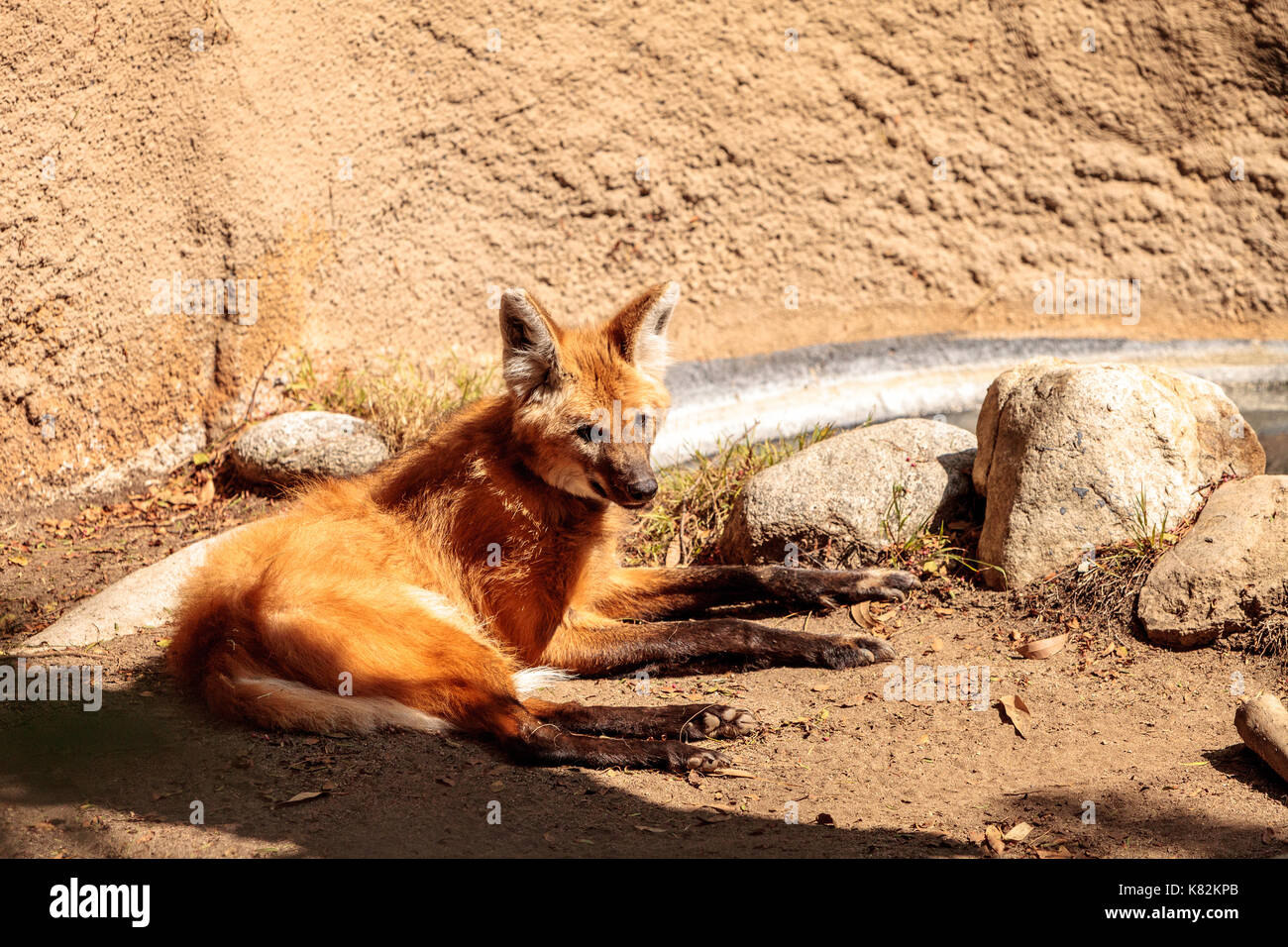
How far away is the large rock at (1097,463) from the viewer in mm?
4145

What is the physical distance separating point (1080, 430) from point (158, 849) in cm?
361

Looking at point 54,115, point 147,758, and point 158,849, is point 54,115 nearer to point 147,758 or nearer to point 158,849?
point 147,758

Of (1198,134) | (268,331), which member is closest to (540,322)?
(268,331)

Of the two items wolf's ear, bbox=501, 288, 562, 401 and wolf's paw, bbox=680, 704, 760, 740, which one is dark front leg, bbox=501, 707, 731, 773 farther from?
wolf's ear, bbox=501, 288, 562, 401

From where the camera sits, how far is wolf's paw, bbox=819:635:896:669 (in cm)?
387

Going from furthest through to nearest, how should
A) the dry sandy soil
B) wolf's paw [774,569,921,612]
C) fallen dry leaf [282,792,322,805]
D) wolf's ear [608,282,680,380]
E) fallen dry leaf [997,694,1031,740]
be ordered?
the dry sandy soil
wolf's paw [774,569,921,612]
wolf's ear [608,282,680,380]
fallen dry leaf [997,694,1031,740]
fallen dry leaf [282,792,322,805]

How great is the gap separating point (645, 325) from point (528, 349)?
1.51 ft

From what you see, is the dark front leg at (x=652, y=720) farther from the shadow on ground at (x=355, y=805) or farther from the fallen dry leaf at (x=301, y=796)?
the fallen dry leaf at (x=301, y=796)

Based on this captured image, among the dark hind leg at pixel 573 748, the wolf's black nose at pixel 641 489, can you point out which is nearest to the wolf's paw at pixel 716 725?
the dark hind leg at pixel 573 748

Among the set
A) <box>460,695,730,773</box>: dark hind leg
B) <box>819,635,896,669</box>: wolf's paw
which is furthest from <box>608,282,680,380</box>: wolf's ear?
<box>460,695,730,773</box>: dark hind leg

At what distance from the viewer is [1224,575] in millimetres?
3688

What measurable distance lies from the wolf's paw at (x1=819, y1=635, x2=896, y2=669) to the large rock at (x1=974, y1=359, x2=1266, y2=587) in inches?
28.0

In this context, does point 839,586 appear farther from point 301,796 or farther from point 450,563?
point 301,796

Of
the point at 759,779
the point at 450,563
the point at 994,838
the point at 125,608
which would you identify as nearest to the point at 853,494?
the point at 759,779
